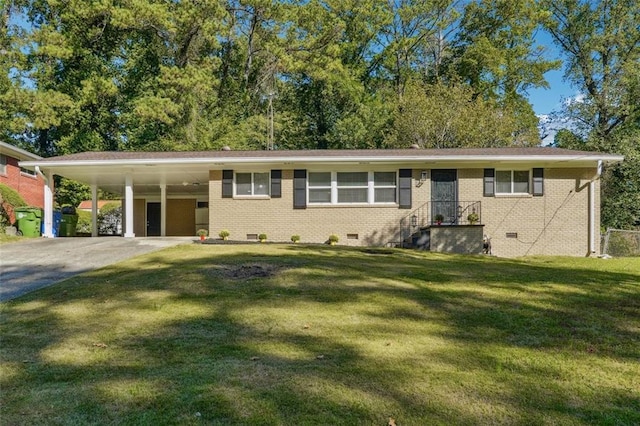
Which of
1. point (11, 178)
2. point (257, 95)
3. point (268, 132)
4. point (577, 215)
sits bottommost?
point (577, 215)

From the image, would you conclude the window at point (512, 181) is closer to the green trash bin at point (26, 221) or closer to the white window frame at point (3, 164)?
the green trash bin at point (26, 221)

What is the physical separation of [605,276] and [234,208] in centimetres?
1078

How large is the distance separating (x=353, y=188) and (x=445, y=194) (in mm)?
3098

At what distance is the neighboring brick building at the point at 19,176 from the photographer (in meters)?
19.9

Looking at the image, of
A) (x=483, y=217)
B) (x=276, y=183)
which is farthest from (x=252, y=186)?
(x=483, y=217)

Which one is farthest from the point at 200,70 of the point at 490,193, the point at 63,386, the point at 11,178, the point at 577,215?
the point at 63,386

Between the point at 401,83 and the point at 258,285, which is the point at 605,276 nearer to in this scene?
the point at 258,285

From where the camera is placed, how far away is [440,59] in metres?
31.0

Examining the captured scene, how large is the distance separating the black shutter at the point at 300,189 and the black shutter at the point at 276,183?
480mm

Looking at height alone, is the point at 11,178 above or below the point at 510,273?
above

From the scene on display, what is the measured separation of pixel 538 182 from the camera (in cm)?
1484

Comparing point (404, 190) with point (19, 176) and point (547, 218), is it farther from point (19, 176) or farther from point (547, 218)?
point (19, 176)

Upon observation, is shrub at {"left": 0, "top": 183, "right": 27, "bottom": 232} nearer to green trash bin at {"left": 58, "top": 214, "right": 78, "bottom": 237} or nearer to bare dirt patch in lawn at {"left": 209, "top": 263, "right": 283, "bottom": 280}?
green trash bin at {"left": 58, "top": 214, "right": 78, "bottom": 237}

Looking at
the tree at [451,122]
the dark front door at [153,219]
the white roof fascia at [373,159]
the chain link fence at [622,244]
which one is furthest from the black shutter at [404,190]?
the dark front door at [153,219]
